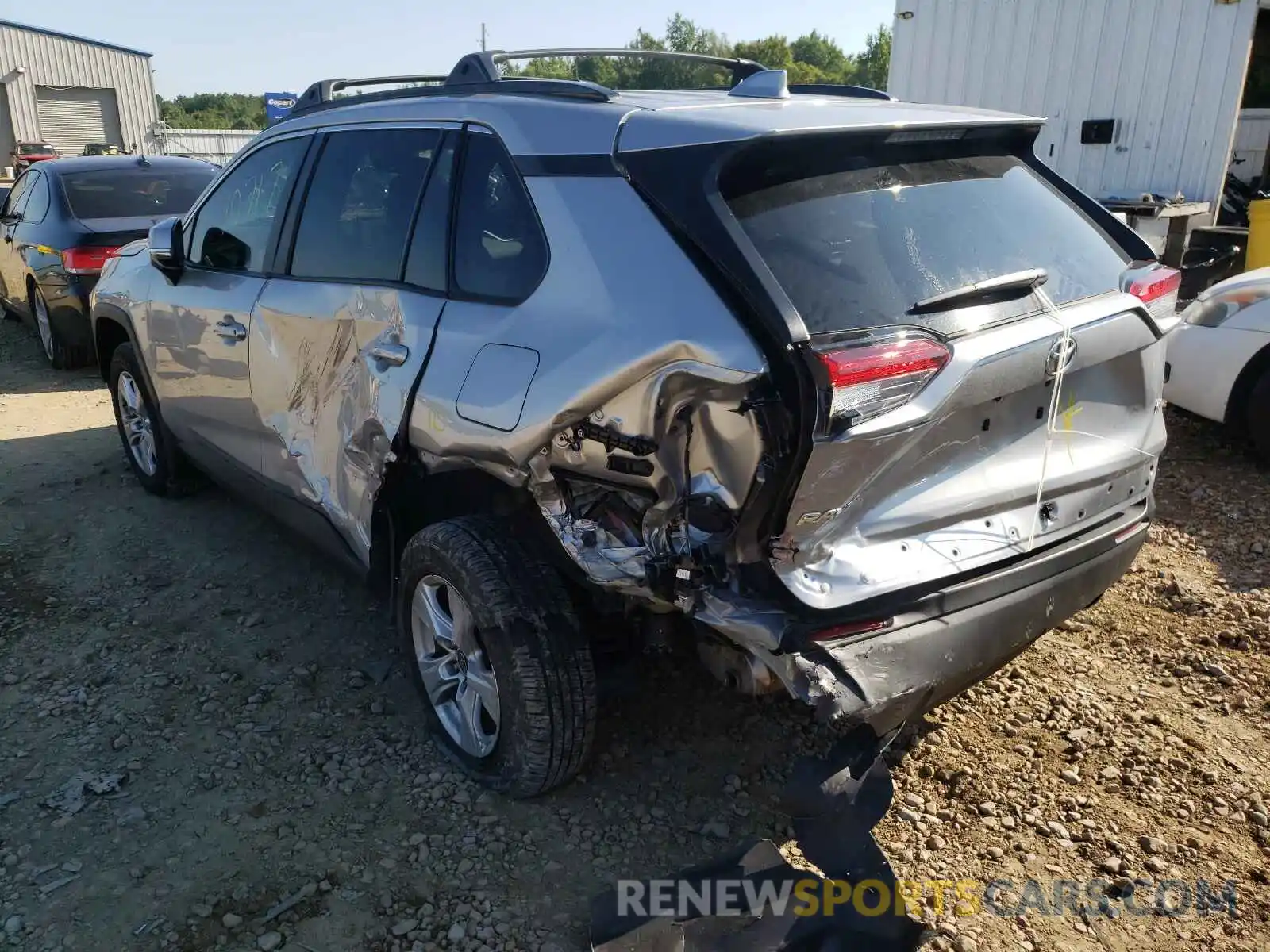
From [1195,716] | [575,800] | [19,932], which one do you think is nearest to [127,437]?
[19,932]

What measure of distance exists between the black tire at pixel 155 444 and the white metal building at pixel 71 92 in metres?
31.6

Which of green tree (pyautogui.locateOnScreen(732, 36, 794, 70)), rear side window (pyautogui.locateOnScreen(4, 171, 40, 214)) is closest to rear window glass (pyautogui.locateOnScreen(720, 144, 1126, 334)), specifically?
rear side window (pyautogui.locateOnScreen(4, 171, 40, 214))

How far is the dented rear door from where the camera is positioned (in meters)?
2.97

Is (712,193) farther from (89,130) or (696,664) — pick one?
(89,130)

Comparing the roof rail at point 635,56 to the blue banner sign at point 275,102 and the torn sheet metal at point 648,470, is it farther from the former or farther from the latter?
the blue banner sign at point 275,102

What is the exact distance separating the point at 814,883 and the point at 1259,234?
774cm

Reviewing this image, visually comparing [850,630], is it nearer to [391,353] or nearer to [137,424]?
[391,353]

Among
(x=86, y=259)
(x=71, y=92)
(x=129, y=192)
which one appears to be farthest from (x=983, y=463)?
(x=71, y=92)

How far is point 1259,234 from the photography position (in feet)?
26.0

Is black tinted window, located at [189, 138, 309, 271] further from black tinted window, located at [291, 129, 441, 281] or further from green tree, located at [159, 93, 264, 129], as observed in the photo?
green tree, located at [159, 93, 264, 129]

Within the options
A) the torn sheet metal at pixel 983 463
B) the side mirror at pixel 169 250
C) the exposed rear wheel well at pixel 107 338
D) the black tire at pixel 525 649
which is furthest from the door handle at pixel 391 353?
the exposed rear wheel well at pixel 107 338

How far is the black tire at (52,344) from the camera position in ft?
27.4

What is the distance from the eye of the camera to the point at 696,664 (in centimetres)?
353

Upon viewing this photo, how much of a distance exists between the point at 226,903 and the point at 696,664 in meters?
1.68
